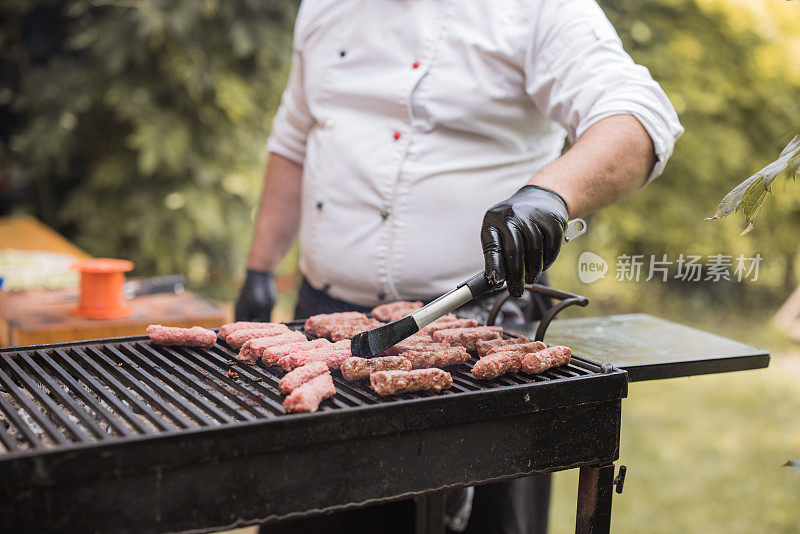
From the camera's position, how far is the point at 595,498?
1618 millimetres

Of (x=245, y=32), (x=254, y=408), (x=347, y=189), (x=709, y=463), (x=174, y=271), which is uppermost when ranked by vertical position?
(x=245, y=32)

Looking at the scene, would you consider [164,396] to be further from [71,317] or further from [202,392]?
[71,317]

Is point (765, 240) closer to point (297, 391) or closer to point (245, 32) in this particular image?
point (245, 32)

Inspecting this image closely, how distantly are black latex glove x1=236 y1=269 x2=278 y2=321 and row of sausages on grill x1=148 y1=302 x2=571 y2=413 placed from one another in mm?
846

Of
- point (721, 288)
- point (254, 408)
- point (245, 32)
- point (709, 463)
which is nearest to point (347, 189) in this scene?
point (254, 408)

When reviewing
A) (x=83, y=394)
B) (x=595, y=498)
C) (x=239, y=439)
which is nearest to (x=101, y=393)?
(x=83, y=394)

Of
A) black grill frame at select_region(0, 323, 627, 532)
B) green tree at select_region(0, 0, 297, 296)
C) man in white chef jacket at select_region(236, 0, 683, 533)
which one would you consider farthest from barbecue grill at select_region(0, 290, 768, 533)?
green tree at select_region(0, 0, 297, 296)

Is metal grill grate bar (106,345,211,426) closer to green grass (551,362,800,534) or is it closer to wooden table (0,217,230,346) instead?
wooden table (0,217,230,346)

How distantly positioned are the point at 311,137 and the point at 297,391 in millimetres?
1355

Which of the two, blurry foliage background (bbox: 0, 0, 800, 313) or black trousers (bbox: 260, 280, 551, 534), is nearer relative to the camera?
black trousers (bbox: 260, 280, 551, 534)

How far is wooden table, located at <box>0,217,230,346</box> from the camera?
2572 mm

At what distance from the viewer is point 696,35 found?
5484 mm

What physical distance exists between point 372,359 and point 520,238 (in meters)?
0.38

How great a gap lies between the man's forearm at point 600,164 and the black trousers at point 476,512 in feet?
1.57
